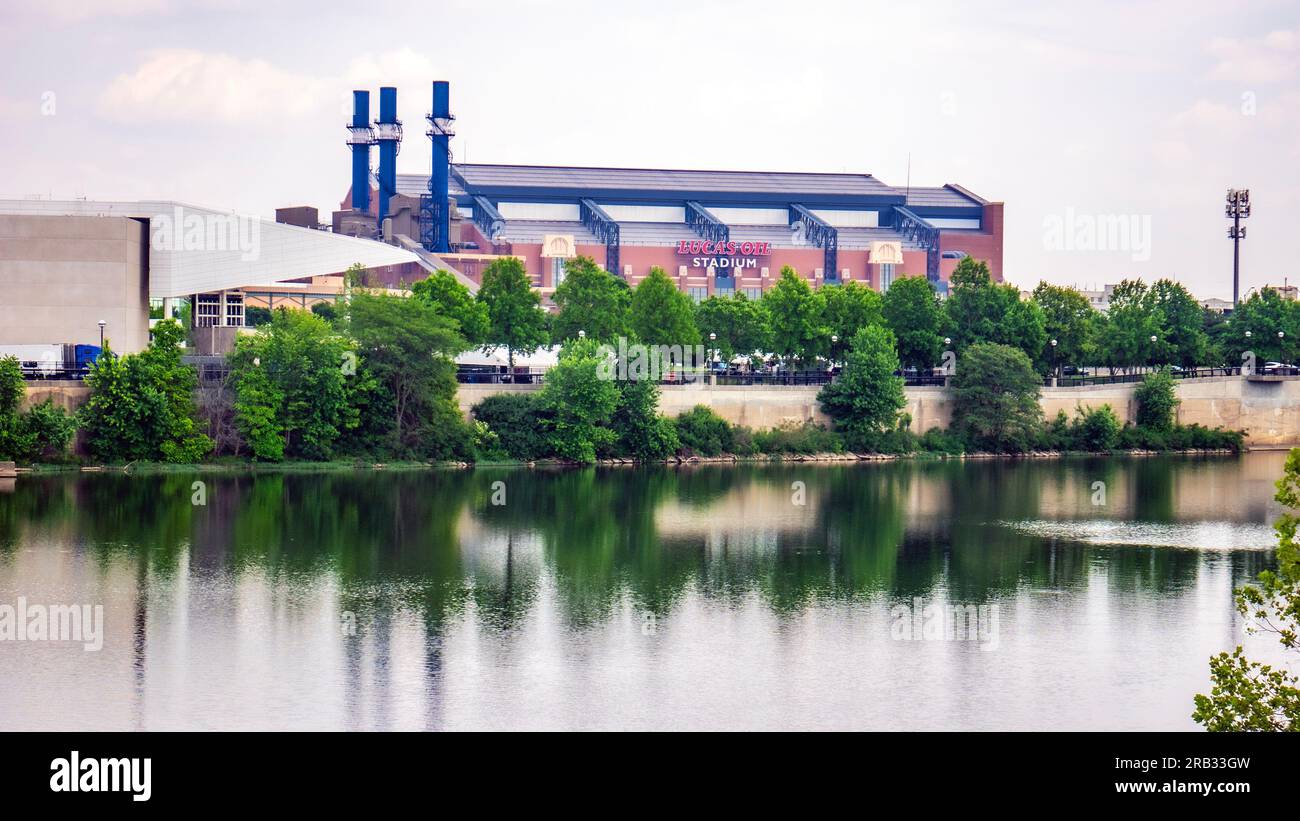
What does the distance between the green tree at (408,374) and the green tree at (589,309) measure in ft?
30.0

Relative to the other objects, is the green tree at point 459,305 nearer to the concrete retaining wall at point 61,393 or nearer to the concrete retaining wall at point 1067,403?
the concrete retaining wall at point 1067,403

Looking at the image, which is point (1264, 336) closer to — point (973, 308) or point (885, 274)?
point (973, 308)

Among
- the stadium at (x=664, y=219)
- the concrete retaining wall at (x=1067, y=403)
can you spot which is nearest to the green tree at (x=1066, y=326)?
the concrete retaining wall at (x=1067, y=403)

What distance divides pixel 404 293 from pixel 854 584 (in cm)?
3421

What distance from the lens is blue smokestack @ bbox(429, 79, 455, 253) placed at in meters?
95.9

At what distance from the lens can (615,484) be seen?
53.2 metres

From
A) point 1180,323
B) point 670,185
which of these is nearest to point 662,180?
point 670,185

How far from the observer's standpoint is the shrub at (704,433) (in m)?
62.2

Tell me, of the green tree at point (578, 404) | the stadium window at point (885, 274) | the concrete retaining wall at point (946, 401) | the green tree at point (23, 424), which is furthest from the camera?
the stadium window at point (885, 274)

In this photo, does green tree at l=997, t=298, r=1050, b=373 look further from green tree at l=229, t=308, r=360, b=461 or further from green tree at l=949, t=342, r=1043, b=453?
green tree at l=229, t=308, r=360, b=461

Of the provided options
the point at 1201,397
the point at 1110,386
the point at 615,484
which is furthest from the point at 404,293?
the point at 1201,397

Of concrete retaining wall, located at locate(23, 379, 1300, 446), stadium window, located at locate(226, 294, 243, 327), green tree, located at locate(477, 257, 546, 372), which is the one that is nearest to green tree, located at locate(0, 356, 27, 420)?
concrete retaining wall, located at locate(23, 379, 1300, 446)
